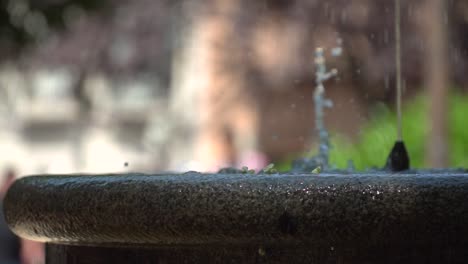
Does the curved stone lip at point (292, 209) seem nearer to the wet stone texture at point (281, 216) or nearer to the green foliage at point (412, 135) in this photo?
the wet stone texture at point (281, 216)

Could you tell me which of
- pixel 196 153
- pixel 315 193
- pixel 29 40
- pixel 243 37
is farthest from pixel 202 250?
pixel 196 153

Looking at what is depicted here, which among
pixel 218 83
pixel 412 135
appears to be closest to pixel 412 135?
pixel 412 135

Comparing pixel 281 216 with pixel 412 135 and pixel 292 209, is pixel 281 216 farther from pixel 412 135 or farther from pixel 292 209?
pixel 412 135

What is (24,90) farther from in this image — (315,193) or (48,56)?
(315,193)

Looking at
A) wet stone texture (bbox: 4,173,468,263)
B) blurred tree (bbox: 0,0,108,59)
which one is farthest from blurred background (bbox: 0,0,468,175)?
wet stone texture (bbox: 4,173,468,263)

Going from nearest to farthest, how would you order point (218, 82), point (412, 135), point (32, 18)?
point (32, 18)
point (412, 135)
point (218, 82)
